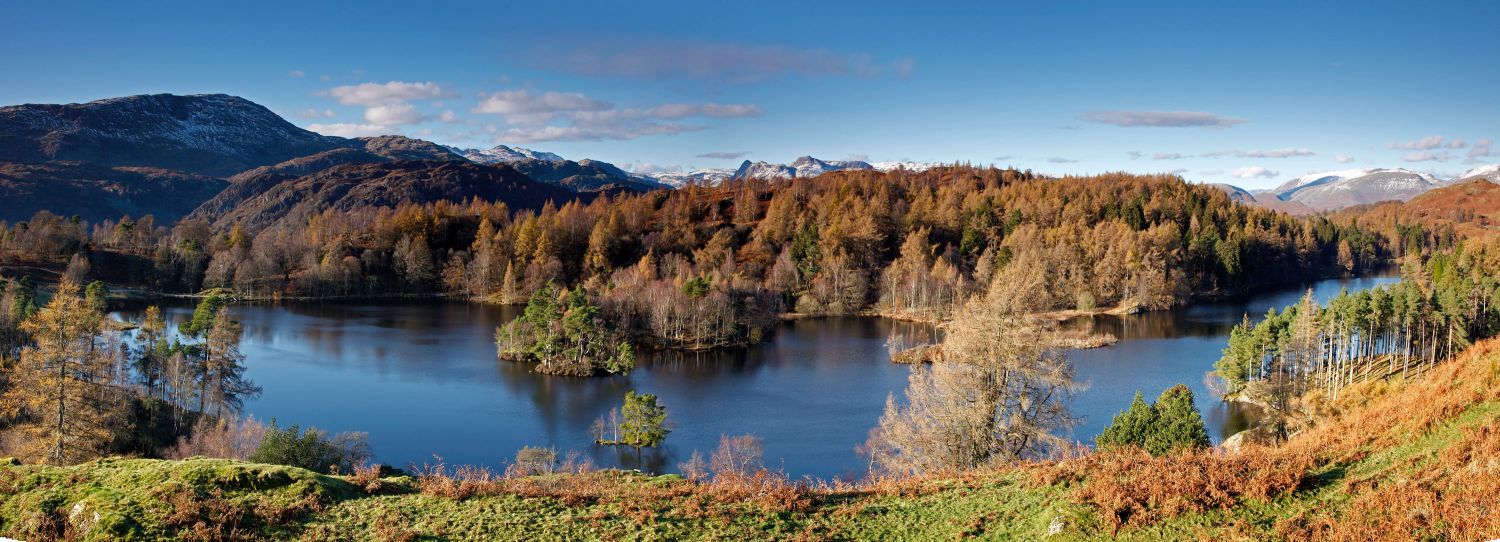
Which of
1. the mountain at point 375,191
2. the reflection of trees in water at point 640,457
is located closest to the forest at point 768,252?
the reflection of trees in water at point 640,457

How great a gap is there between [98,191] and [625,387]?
592ft

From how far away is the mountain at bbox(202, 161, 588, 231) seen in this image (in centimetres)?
15738

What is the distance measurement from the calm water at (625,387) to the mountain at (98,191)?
11962 cm

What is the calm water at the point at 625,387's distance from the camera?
32000mm

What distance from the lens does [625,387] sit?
141ft

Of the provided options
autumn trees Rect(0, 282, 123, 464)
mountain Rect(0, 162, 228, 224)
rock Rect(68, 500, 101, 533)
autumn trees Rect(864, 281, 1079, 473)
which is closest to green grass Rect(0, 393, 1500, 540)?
rock Rect(68, 500, 101, 533)

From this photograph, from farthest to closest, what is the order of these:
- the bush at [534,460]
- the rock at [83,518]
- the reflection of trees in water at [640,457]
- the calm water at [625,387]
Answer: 1. the calm water at [625,387]
2. the reflection of trees in water at [640,457]
3. the bush at [534,460]
4. the rock at [83,518]

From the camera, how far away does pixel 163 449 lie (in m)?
27.1

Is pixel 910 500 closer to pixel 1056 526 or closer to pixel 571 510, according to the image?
pixel 1056 526

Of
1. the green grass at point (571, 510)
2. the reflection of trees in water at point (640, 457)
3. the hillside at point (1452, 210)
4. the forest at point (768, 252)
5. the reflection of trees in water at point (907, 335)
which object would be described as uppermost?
the hillside at point (1452, 210)

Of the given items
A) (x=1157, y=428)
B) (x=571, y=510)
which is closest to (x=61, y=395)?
(x=571, y=510)

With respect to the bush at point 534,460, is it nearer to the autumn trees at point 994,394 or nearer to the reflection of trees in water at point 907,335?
the autumn trees at point 994,394

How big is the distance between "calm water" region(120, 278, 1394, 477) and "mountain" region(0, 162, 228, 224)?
4710 inches

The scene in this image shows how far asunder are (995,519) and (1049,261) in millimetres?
76042
